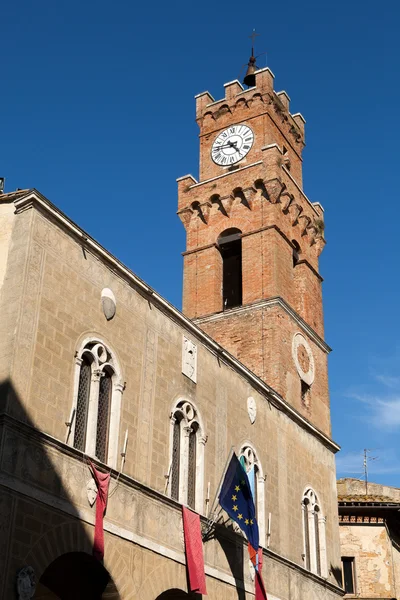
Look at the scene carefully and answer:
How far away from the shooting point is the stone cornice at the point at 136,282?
49.3 feet

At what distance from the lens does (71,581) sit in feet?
50.4

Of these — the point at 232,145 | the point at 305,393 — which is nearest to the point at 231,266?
the point at 232,145

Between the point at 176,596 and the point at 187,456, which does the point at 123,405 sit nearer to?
the point at 187,456

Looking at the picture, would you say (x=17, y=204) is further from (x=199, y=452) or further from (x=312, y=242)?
(x=312, y=242)

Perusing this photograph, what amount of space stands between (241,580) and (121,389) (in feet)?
17.0

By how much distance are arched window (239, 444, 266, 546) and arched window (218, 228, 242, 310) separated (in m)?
8.64

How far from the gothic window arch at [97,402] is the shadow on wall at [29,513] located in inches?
28.4

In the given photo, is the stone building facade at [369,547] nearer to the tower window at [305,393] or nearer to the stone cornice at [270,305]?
the tower window at [305,393]

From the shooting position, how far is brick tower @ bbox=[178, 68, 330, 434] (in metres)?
25.9

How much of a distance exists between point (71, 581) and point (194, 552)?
2401mm

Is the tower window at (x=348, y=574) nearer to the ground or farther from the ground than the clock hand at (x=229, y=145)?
nearer to the ground

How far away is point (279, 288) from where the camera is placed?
2650 centimetres

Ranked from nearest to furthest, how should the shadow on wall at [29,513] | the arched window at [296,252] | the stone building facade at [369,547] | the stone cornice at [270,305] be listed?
the shadow on wall at [29,513], the stone cornice at [270,305], the stone building facade at [369,547], the arched window at [296,252]

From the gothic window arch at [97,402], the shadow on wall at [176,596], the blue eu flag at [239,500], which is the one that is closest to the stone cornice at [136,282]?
the gothic window arch at [97,402]
